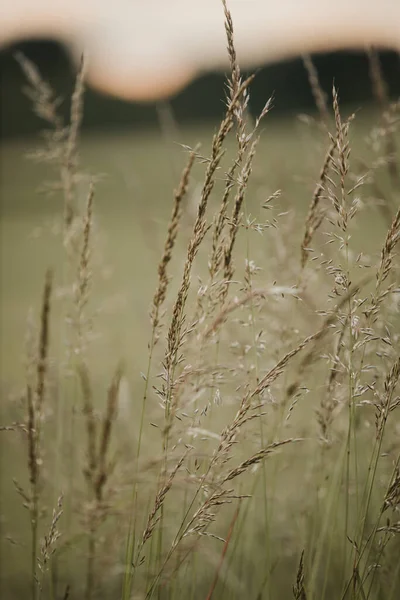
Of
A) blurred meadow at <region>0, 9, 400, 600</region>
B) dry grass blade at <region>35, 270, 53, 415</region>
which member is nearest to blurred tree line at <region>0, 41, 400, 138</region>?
blurred meadow at <region>0, 9, 400, 600</region>

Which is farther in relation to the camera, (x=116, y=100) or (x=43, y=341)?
(x=116, y=100)

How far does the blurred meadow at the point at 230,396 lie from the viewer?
1.03 m

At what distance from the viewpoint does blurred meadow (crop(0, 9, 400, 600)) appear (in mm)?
1030

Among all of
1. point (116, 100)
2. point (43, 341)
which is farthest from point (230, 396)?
point (116, 100)

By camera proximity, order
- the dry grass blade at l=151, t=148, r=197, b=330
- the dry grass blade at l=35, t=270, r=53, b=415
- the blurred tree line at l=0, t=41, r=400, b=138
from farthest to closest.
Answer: the blurred tree line at l=0, t=41, r=400, b=138, the dry grass blade at l=35, t=270, r=53, b=415, the dry grass blade at l=151, t=148, r=197, b=330

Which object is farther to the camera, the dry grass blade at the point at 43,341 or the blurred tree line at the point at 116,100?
the blurred tree line at the point at 116,100

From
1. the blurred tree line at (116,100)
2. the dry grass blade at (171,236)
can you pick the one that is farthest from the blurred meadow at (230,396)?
the blurred tree line at (116,100)

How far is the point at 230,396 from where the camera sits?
1.38m

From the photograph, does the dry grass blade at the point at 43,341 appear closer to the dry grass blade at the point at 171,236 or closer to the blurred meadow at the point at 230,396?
the blurred meadow at the point at 230,396

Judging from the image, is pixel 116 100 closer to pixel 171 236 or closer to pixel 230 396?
pixel 230 396

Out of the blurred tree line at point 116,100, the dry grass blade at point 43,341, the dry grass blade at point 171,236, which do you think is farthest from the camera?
the blurred tree line at point 116,100

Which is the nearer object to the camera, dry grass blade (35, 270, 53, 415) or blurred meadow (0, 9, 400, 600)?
blurred meadow (0, 9, 400, 600)

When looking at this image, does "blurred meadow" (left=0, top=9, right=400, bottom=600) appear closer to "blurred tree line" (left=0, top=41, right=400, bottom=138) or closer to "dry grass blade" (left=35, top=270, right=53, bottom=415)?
"dry grass blade" (left=35, top=270, right=53, bottom=415)

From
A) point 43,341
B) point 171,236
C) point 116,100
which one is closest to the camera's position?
point 171,236
